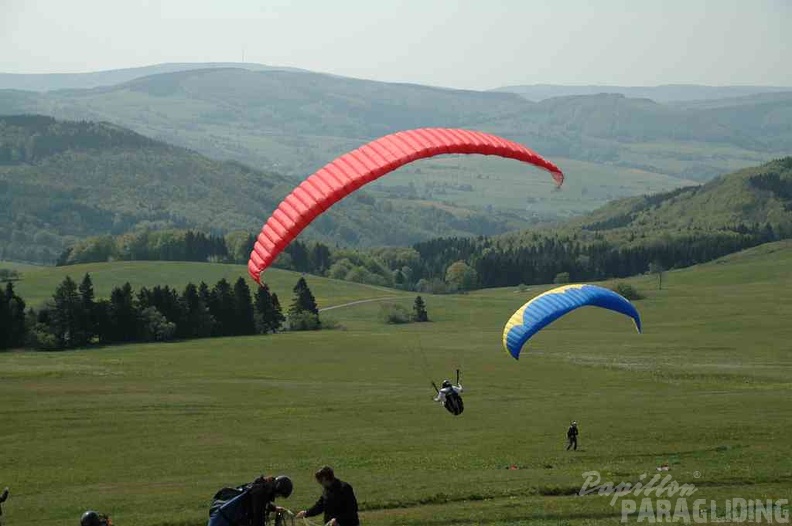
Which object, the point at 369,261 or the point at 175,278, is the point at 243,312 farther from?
the point at 369,261

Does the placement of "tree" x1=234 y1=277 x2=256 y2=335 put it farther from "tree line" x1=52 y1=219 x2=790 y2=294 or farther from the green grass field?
"tree line" x1=52 y1=219 x2=790 y2=294

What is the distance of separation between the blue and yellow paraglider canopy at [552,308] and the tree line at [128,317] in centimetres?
5573

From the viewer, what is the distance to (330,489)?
1462 centimetres

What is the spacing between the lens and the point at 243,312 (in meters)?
99.8

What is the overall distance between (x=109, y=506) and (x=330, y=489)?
11769 millimetres

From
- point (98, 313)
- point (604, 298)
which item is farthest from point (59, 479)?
point (98, 313)

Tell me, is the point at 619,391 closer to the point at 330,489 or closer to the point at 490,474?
the point at 490,474

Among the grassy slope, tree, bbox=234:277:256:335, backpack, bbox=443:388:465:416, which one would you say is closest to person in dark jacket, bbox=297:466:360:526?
backpack, bbox=443:388:465:416

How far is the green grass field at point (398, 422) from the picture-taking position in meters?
24.7

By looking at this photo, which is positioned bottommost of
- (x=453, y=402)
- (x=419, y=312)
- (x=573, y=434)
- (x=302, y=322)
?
(x=302, y=322)

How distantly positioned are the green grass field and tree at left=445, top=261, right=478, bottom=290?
3164 inches

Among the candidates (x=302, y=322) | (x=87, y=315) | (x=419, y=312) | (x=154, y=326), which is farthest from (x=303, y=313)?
(x=87, y=315)

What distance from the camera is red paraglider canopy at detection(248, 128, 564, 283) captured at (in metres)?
19.9

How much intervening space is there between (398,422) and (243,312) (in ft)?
194
